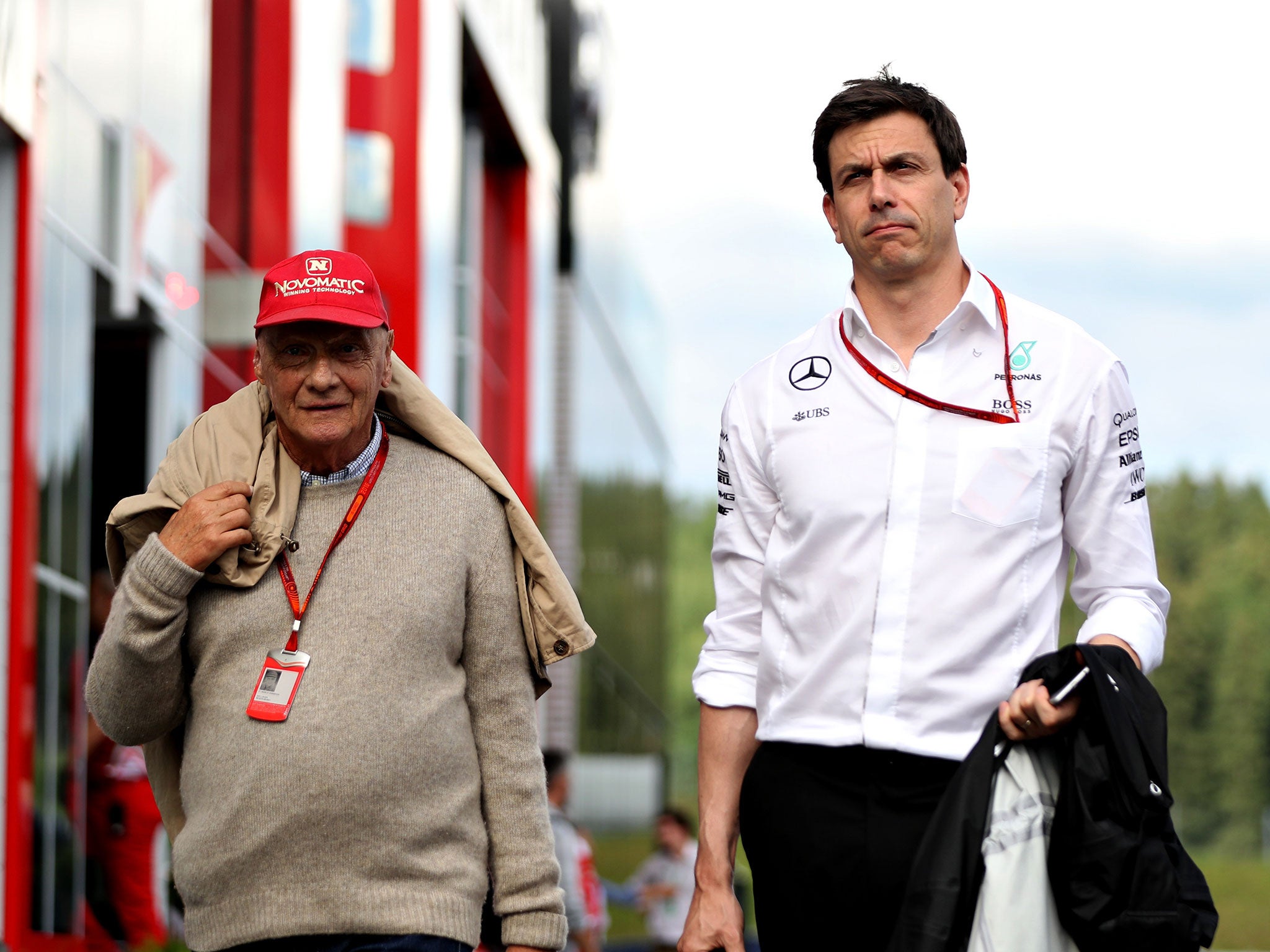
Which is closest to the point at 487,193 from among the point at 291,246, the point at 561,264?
the point at 561,264

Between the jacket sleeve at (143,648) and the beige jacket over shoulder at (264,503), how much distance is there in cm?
11

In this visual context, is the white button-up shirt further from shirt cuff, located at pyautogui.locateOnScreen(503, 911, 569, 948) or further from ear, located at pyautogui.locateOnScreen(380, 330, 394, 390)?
ear, located at pyautogui.locateOnScreen(380, 330, 394, 390)

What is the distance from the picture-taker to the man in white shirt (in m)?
3.66

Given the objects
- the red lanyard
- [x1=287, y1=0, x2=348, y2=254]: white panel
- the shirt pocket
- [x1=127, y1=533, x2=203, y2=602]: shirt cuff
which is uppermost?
[x1=287, y1=0, x2=348, y2=254]: white panel

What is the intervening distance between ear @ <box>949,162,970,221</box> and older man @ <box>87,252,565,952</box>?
1.16 meters

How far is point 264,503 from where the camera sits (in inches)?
148

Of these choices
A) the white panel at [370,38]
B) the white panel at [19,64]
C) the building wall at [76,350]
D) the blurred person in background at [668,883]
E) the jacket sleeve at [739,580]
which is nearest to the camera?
the jacket sleeve at [739,580]

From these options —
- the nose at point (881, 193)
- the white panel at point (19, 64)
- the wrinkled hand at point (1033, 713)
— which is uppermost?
the white panel at point (19, 64)

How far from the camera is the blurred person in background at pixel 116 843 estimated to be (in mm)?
10172

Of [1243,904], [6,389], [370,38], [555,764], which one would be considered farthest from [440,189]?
[1243,904]

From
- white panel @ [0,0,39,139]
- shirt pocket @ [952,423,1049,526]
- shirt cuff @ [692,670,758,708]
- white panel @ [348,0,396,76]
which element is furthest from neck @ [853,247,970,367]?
white panel @ [348,0,396,76]

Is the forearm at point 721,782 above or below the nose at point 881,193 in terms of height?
below

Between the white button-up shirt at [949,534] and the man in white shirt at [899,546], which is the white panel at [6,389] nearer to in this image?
the man in white shirt at [899,546]

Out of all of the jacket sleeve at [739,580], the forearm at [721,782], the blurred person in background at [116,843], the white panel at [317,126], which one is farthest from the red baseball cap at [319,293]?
the white panel at [317,126]
